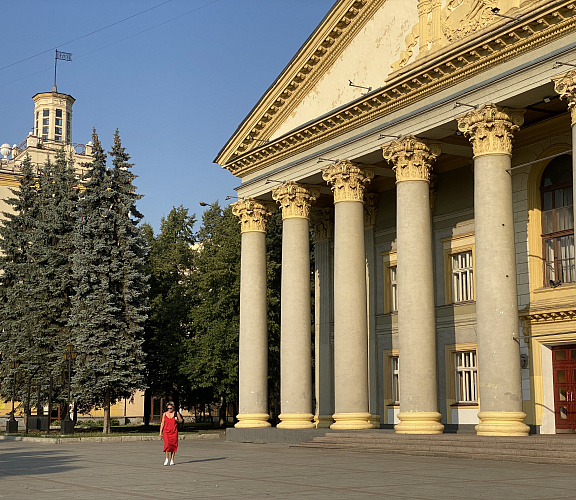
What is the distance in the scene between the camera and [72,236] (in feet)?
163

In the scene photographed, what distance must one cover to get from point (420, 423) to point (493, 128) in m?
9.76

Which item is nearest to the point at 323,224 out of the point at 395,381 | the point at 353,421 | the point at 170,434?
the point at 395,381

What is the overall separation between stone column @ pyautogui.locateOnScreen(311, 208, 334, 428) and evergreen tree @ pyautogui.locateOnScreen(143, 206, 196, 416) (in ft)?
48.8

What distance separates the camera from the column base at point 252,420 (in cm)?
3609

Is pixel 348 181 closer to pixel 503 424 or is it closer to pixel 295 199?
pixel 295 199

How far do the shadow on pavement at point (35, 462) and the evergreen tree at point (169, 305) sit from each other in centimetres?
2176

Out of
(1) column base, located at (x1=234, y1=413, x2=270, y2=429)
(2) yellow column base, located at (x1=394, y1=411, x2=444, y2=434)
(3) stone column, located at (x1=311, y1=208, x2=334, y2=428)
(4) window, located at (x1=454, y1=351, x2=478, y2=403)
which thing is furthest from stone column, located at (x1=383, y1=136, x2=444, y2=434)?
(3) stone column, located at (x1=311, y1=208, x2=334, y2=428)

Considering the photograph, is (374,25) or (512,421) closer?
A: (512,421)

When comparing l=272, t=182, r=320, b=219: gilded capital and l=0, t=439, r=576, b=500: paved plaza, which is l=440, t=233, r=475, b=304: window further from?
l=0, t=439, r=576, b=500: paved plaza

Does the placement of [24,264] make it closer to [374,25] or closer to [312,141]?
[312,141]

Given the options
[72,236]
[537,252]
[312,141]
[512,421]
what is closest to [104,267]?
[72,236]

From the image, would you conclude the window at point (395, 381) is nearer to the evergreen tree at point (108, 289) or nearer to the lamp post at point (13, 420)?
the evergreen tree at point (108, 289)

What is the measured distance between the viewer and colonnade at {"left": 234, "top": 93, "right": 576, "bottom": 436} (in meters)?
24.9

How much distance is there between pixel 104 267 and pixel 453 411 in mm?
21113
